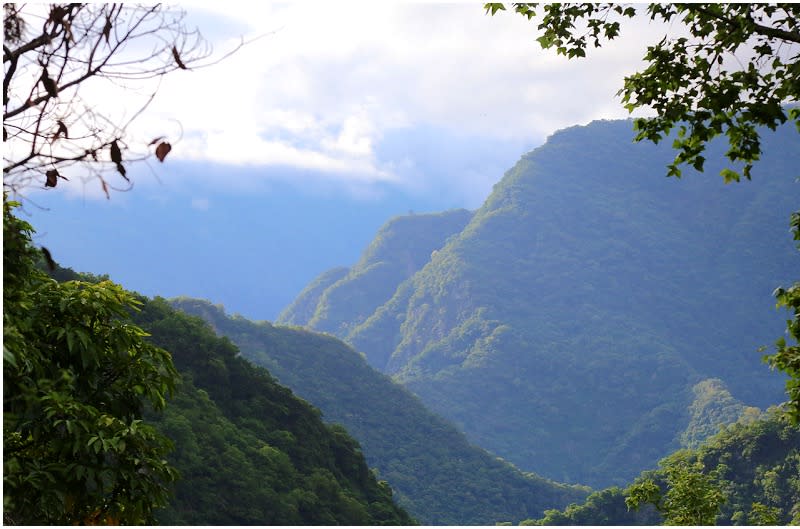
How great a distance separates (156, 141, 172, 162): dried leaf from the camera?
303 cm

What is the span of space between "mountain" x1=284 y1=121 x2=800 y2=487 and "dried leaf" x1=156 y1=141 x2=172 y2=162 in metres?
88.4

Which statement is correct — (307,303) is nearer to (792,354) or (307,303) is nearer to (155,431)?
(792,354)

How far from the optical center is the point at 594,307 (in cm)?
11269

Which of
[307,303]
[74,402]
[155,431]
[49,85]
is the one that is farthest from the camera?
[307,303]

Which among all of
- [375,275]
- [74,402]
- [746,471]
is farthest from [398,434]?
[375,275]

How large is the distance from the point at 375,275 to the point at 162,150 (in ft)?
419

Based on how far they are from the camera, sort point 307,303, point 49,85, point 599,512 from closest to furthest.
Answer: point 49,85
point 599,512
point 307,303

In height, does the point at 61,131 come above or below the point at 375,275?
below

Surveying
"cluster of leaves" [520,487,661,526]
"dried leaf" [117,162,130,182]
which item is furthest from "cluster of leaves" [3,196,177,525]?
"cluster of leaves" [520,487,661,526]

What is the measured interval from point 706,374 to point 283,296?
377 ft

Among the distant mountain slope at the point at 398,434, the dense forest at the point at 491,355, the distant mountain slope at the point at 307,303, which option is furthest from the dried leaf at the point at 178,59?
the distant mountain slope at the point at 307,303

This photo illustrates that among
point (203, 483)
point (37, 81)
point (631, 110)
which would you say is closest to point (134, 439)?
point (37, 81)

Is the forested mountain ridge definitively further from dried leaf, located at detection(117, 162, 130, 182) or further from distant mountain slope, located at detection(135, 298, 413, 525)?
dried leaf, located at detection(117, 162, 130, 182)

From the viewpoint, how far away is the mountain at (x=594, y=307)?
312ft
